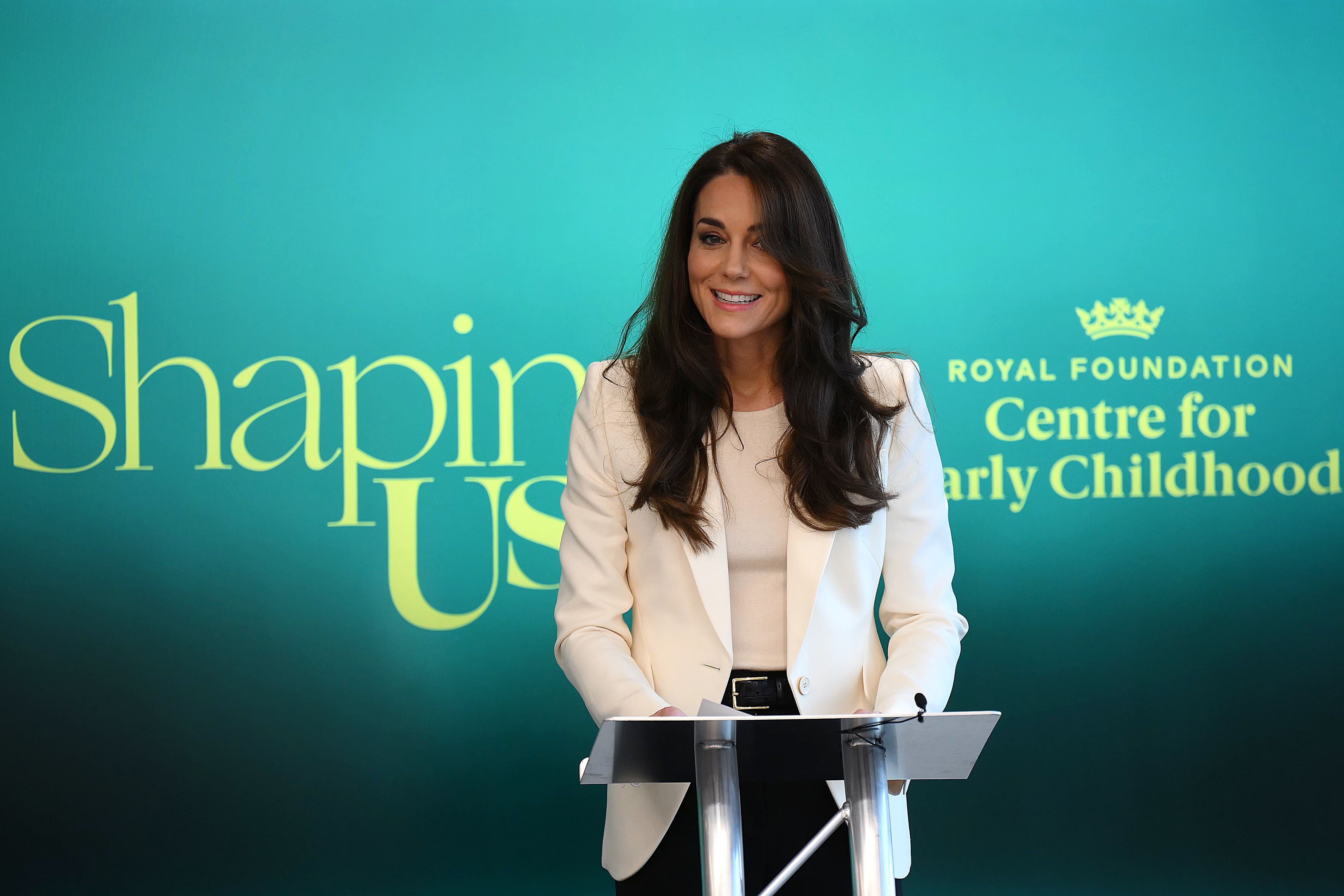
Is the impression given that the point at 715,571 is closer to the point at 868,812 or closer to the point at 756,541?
the point at 756,541

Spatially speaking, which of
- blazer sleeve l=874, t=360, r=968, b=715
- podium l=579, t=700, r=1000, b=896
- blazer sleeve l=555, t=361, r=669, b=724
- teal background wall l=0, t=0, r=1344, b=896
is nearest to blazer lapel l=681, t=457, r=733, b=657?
blazer sleeve l=555, t=361, r=669, b=724

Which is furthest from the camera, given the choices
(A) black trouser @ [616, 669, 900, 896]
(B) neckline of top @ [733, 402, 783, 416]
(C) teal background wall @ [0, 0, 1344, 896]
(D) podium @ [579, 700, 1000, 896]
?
(C) teal background wall @ [0, 0, 1344, 896]

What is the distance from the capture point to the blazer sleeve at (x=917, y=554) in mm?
1782

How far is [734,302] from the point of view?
1864 millimetres

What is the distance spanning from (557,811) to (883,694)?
1.94 metres

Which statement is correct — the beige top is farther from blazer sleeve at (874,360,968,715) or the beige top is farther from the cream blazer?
blazer sleeve at (874,360,968,715)

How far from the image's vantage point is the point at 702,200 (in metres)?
1.93

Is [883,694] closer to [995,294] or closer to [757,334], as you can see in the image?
[757,334]

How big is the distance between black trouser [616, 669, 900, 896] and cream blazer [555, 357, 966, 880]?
3cm

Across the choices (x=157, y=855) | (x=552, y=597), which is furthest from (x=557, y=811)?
(x=157, y=855)

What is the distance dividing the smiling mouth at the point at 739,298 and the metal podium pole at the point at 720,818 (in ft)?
2.58

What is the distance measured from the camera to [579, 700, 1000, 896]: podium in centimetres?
125

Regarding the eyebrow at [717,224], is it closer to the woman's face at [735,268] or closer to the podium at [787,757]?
the woman's face at [735,268]

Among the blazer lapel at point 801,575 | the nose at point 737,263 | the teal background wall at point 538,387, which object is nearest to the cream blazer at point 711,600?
the blazer lapel at point 801,575
